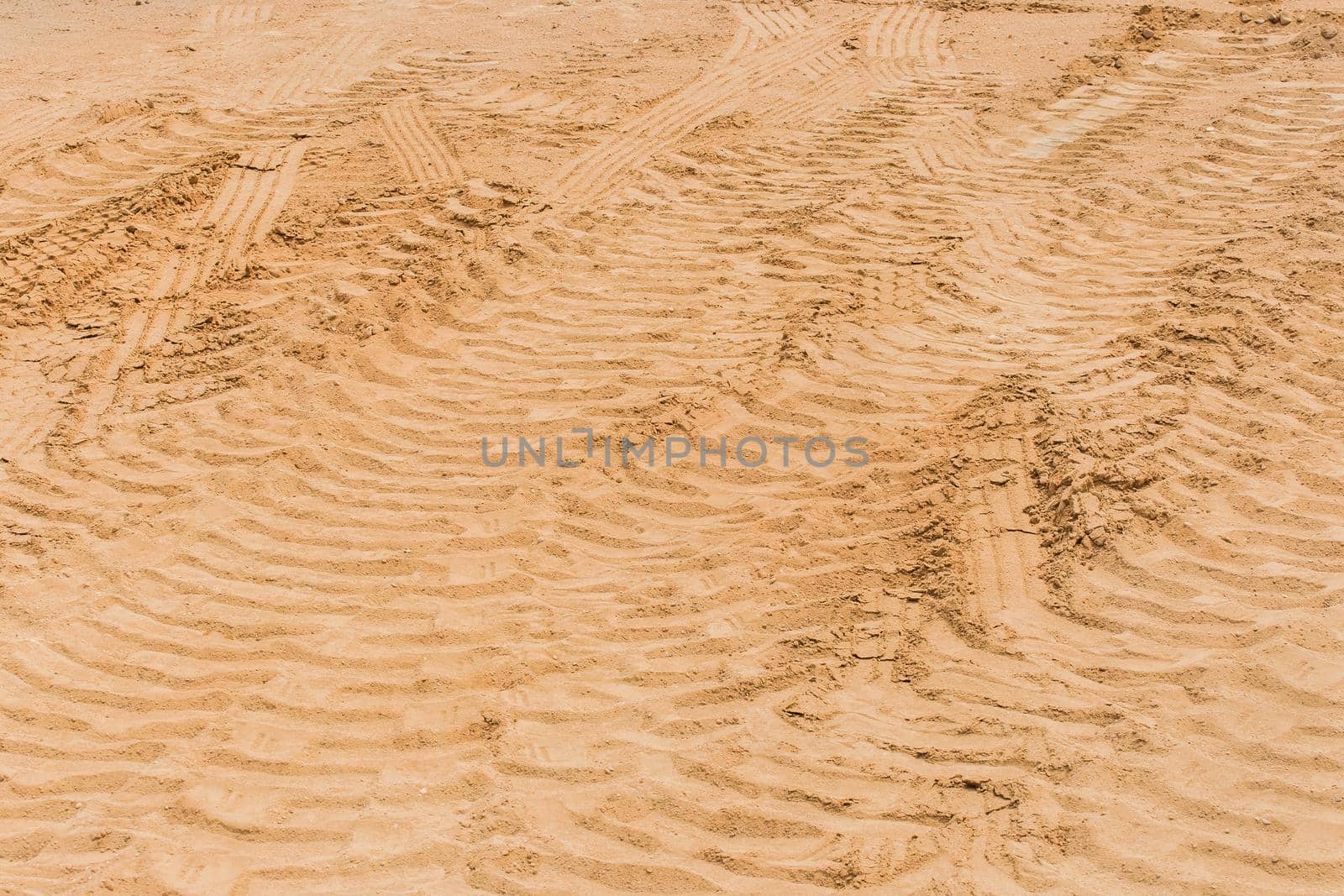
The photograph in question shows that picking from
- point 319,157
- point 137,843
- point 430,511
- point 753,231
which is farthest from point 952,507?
point 319,157

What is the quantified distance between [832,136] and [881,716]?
201 inches

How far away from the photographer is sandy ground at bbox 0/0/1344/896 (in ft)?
11.3

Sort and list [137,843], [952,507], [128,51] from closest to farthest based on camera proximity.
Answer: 1. [137,843]
2. [952,507]
3. [128,51]

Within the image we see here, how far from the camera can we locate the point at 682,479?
5.00 m

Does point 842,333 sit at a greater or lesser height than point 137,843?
greater

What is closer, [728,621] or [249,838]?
[249,838]

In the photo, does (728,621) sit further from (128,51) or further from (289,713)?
(128,51)

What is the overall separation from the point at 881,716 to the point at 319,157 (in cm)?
580

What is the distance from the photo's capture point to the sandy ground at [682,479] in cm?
346

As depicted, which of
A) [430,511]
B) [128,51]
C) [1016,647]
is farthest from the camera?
[128,51]

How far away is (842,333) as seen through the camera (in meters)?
5.74

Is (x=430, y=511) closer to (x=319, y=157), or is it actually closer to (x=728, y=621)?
(x=728, y=621)

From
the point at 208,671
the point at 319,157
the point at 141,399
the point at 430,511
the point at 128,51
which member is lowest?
the point at 208,671

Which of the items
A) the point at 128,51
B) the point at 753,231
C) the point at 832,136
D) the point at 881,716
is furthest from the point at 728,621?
the point at 128,51
